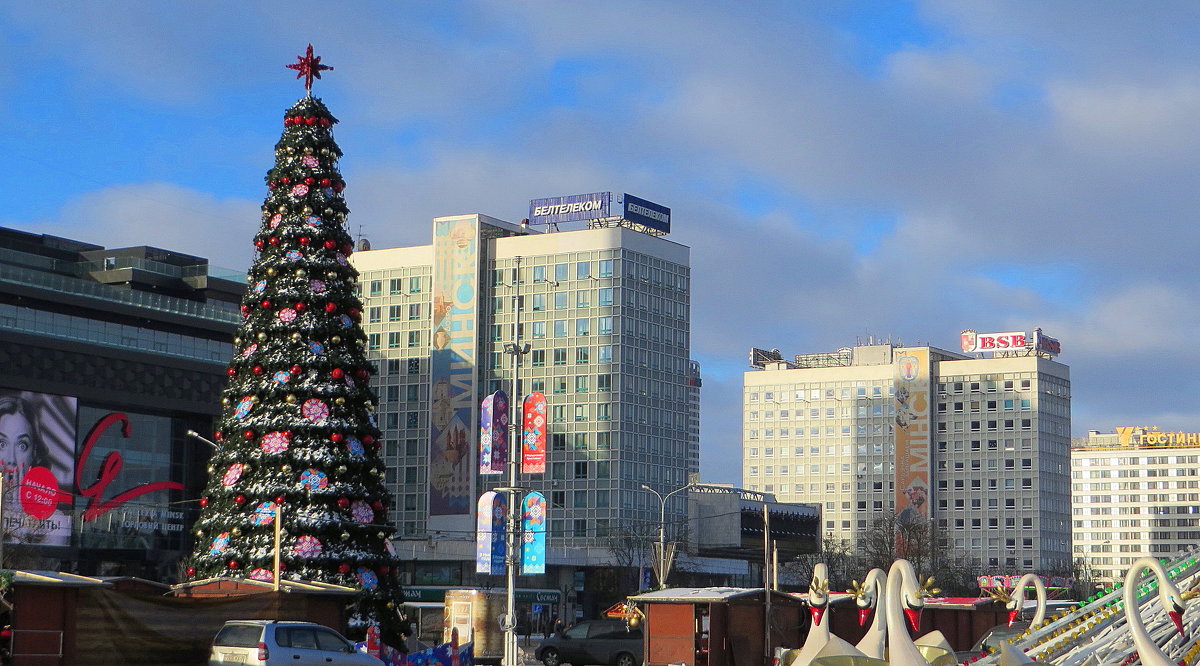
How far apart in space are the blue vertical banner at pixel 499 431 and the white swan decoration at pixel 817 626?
17.9m

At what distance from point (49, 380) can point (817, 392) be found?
112499mm

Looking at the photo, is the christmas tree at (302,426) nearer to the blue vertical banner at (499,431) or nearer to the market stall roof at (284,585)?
the market stall roof at (284,585)

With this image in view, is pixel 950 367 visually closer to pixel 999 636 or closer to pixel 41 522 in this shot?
pixel 41 522

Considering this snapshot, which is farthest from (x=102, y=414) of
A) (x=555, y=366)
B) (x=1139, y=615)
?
(x=1139, y=615)

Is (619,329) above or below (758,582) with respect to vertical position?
above

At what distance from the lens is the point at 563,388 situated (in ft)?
411

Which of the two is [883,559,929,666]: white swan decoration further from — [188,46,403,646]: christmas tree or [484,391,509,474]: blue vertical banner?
[484,391,509,474]: blue vertical banner

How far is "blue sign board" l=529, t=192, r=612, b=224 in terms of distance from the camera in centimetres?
12794

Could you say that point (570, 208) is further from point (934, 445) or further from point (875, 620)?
point (875, 620)

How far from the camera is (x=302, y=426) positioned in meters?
31.4

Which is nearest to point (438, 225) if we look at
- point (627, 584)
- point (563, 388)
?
point (563, 388)

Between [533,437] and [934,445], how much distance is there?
13314cm

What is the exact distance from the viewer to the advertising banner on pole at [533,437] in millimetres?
46000

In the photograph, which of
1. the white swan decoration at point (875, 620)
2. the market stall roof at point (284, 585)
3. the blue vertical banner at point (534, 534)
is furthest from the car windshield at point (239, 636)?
the blue vertical banner at point (534, 534)
